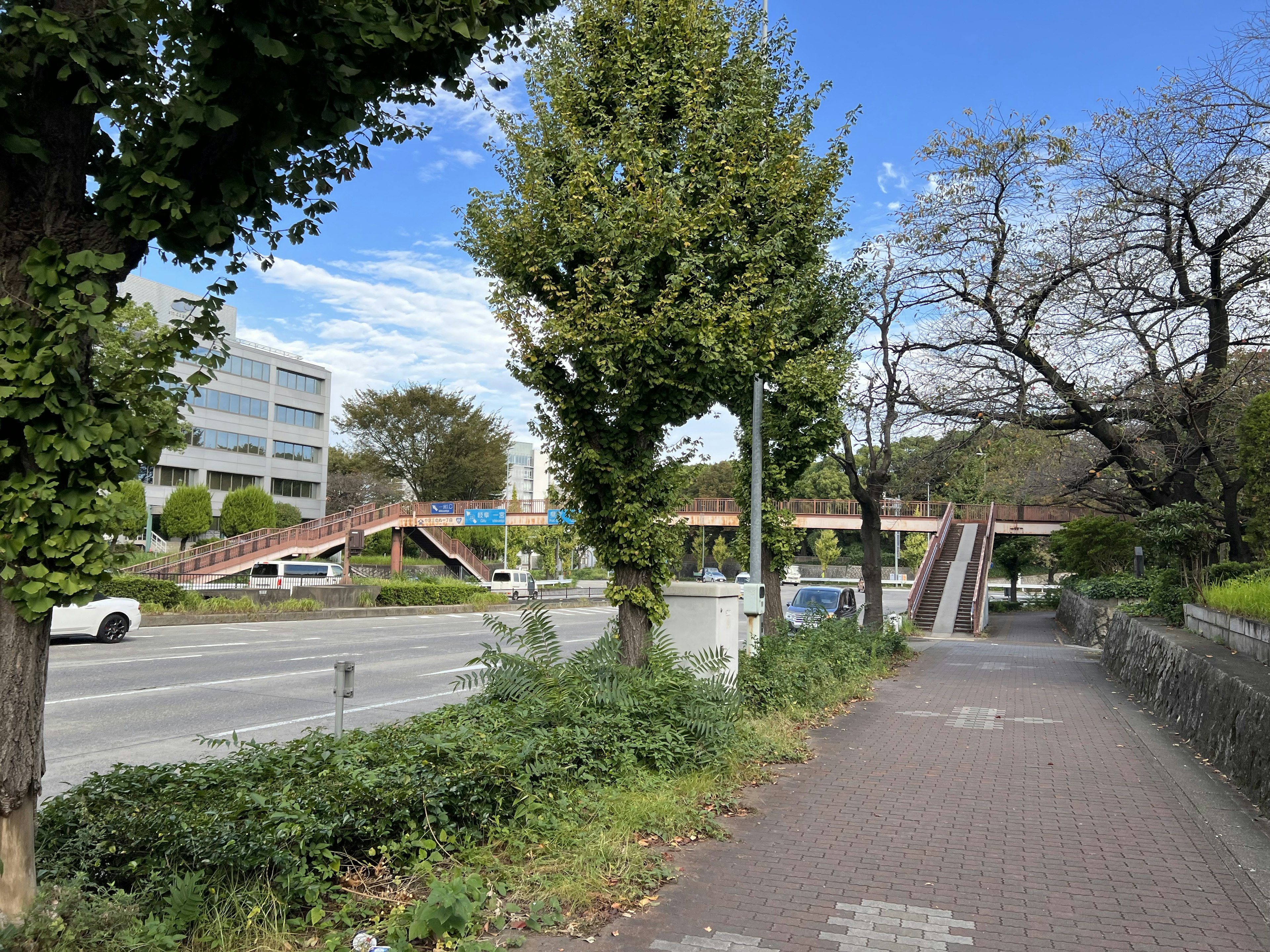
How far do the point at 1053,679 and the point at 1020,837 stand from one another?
34.1 ft

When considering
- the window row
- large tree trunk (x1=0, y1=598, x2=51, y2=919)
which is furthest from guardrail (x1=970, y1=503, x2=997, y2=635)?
the window row

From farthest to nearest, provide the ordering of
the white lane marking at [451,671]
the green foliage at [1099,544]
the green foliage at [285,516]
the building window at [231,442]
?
1. the building window at [231,442]
2. the green foliage at [285,516]
3. the green foliage at [1099,544]
4. the white lane marking at [451,671]

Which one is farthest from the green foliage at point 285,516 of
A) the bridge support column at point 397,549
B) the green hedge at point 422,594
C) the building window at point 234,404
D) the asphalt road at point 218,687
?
the asphalt road at point 218,687

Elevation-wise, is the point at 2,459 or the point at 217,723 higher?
the point at 2,459

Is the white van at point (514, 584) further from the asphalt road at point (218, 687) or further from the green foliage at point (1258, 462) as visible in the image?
the green foliage at point (1258, 462)

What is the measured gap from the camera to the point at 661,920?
4.42 m

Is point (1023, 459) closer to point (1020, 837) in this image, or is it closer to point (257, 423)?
point (1020, 837)

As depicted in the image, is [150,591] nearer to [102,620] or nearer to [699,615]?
[102,620]

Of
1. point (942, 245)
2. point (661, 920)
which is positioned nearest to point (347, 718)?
point (661, 920)

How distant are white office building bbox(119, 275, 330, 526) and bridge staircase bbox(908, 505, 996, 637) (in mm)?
40325

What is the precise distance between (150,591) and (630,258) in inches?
863

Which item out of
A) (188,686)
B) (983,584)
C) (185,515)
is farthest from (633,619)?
(185,515)

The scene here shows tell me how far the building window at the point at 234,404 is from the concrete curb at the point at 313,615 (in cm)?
3181

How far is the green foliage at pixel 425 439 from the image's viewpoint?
218 feet
